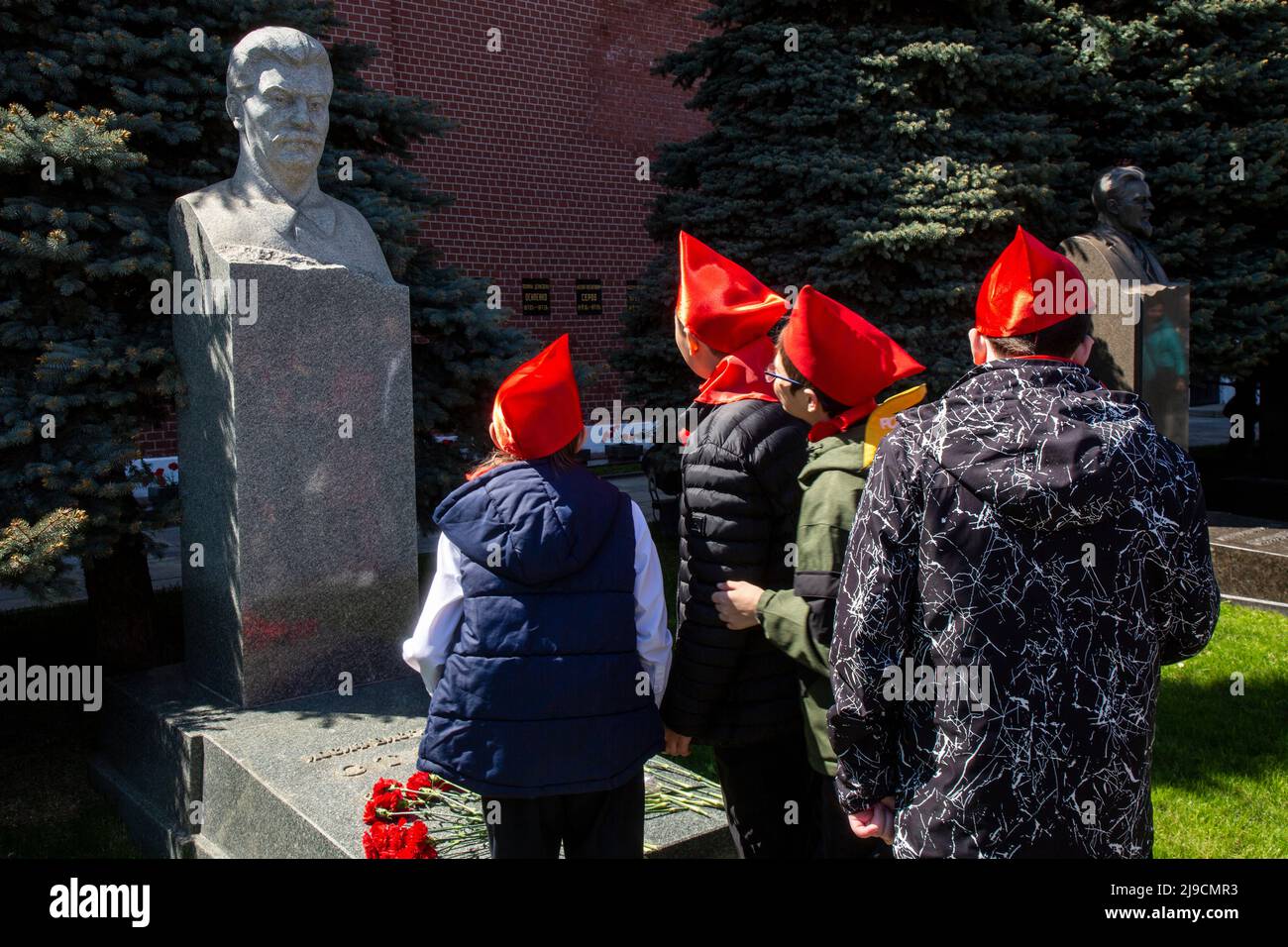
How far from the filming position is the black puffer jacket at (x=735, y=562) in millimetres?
2643

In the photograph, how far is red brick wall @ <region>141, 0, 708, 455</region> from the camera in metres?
13.9

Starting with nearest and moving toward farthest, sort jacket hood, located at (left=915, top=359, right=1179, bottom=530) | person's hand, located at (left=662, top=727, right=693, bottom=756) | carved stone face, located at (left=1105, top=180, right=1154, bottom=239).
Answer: jacket hood, located at (left=915, top=359, right=1179, bottom=530) < person's hand, located at (left=662, top=727, right=693, bottom=756) < carved stone face, located at (left=1105, top=180, right=1154, bottom=239)

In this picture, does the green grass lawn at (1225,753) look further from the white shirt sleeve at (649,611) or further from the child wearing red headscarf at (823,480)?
the white shirt sleeve at (649,611)

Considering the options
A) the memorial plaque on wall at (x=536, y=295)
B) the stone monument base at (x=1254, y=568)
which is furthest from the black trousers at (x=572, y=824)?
the memorial plaque on wall at (x=536, y=295)

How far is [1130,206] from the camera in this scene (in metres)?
8.50

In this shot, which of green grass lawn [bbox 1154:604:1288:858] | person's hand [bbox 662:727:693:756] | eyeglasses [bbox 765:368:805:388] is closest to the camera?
eyeglasses [bbox 765:368:805:388]

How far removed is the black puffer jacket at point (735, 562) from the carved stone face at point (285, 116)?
2862 millimetres

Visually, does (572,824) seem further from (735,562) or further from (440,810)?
(440,810)

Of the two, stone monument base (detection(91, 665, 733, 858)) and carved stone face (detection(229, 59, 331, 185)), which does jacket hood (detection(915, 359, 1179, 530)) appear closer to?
stone monument base (detection(91, 665, 733, 858))

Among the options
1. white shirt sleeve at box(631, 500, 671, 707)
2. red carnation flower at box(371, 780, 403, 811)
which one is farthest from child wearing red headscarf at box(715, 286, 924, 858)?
red carnation flower at box(371, 780, 403, 811)

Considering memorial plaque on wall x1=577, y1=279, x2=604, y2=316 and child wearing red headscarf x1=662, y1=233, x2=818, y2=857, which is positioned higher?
memorial plaque on wall x1=577, y1=279, x2=604, y2=316

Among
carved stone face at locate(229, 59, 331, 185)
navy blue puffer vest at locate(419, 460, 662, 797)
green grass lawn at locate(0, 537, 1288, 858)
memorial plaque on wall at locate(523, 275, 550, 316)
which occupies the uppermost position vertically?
memorial plaque on wall at locate(523, 275, 550, 316)

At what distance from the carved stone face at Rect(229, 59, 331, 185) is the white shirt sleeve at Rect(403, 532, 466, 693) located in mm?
2818

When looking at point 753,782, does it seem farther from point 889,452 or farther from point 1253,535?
point 1253,535
